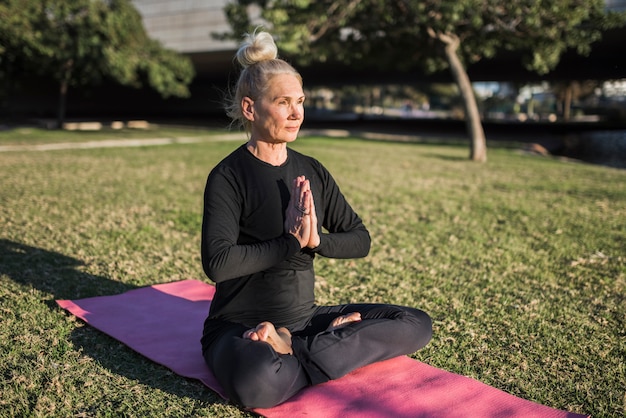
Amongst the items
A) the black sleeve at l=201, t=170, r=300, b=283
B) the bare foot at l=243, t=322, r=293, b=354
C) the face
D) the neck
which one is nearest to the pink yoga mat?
the bare foot at l=243, t=322, r=293, b=354

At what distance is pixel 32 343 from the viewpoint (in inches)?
144

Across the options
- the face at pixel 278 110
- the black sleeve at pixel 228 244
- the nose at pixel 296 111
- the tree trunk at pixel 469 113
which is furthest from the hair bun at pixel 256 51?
the tree trunk at pixel 469 113

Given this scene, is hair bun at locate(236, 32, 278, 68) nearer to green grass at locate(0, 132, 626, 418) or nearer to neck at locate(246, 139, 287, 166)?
neck at locate(246, 139, 287, 166)

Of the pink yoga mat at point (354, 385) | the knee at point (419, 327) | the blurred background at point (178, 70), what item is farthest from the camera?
the blurred background at point (178, 70)

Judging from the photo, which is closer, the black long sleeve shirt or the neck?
the black long sleeve shirt

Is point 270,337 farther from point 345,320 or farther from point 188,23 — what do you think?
point 188,23

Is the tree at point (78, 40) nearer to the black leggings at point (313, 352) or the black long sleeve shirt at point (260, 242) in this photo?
the black long sleeve shirt at point (260, 242)

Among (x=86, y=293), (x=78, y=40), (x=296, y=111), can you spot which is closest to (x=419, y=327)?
(x=296, y=111)

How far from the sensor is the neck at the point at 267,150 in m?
3.23

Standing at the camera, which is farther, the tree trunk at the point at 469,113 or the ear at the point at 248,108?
the tree trunk at the point at 469,113

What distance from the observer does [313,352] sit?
3059mm

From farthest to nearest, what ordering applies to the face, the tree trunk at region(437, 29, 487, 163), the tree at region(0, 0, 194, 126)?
the tree at region(0, 0, 194, 126), the tree trunk at region(437, 29, 487, 163), the face

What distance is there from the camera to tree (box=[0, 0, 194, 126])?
20.2m

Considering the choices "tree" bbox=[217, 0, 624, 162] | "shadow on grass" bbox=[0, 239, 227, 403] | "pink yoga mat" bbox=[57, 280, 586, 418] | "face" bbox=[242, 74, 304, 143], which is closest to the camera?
"pink yoga mat" bbox=[57, 280, 586, 418]
